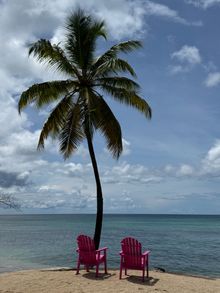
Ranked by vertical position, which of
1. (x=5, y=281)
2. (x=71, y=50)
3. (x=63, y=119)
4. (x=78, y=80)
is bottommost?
(x=5, y=281)

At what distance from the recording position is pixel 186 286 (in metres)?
10.5

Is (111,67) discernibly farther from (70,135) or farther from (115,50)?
(70,135)

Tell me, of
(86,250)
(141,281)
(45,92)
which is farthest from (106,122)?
(141,281)

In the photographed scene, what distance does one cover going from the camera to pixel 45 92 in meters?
14.8

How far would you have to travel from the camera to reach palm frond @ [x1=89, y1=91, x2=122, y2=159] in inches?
584

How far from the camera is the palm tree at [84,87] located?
14.8 m

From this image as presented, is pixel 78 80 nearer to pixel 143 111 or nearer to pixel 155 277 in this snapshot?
pixel 143 111

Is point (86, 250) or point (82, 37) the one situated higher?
point (82, 37)

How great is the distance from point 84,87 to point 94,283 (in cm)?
683

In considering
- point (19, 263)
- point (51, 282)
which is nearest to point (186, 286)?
point (51, 282)

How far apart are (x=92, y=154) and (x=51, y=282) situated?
4.91m

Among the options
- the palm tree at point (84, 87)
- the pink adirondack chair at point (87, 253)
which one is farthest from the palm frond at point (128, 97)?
the pink adirondack chair at point (87, 253)

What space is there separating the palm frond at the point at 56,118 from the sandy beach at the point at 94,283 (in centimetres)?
497

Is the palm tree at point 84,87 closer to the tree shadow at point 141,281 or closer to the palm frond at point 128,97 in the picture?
the palm frond at point 128,97
